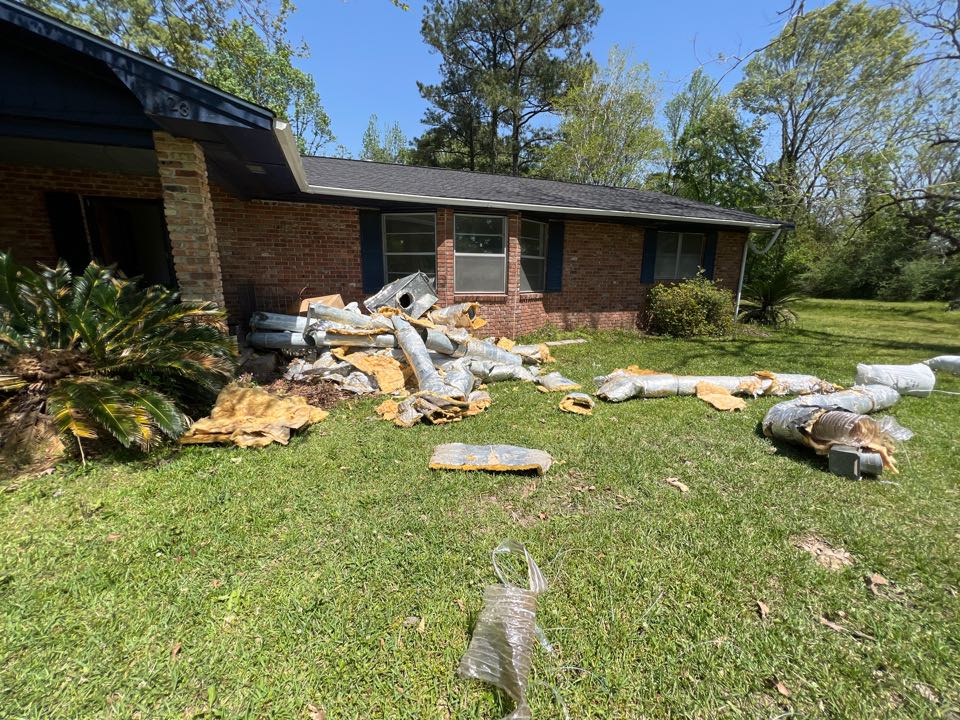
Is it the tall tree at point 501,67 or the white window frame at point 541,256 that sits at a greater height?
the tall tree at point 501,67

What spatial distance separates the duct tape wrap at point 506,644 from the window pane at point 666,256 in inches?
410

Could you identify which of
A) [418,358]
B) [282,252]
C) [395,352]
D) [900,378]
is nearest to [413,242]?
[282,252]

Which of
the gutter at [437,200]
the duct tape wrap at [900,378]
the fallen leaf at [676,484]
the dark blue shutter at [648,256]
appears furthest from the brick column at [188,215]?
the dark blue shutter at [648,256]

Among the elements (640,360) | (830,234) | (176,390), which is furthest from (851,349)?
(830,234)

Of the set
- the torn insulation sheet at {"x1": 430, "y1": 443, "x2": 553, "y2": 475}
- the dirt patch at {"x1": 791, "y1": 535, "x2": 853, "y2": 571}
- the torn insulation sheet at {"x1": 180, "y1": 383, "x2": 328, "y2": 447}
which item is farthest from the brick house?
the dirt patch at {"x1": 791, "y1": 535, "x2": 853, "y2": 571}

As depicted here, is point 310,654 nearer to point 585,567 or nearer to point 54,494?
point 585,567

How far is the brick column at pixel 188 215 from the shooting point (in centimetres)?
423

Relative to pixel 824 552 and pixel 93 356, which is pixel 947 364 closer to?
pixel 824 552

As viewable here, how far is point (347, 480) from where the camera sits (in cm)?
321

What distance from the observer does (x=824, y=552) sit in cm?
249

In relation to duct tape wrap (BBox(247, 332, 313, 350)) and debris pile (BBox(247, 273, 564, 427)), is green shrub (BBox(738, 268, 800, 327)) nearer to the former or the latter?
debris pile (BBox(247, 273, 564, 427))

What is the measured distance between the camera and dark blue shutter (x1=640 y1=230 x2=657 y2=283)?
1018cm

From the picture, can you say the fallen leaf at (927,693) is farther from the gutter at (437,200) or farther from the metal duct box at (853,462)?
the gutter at (437,200)

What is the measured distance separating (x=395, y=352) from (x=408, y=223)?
337cm
